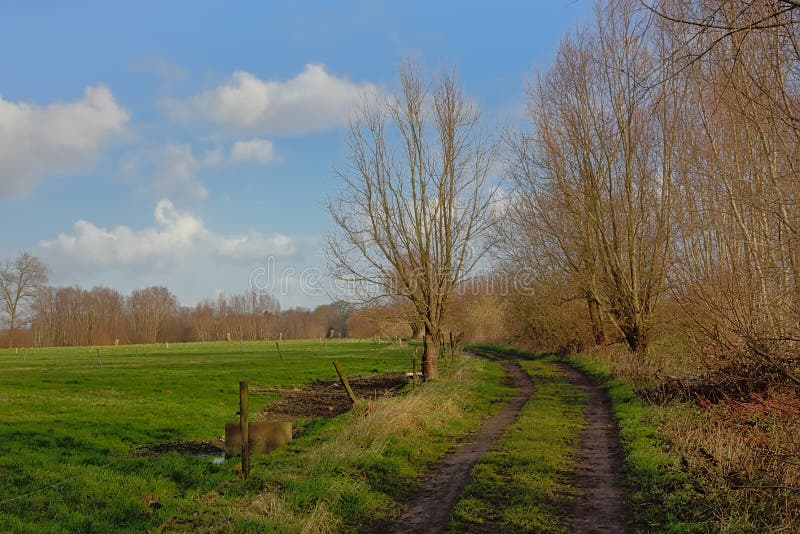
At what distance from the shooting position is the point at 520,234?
94.3 feet

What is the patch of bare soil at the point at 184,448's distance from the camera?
1207cm

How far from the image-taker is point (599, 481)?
768cm

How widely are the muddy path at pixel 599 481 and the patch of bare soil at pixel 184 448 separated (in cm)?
770

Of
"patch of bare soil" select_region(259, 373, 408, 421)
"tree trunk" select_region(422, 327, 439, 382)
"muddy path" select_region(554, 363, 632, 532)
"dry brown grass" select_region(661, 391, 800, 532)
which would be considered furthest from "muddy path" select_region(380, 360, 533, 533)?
"tree trunk" select_region(422, 327, 439, 382)

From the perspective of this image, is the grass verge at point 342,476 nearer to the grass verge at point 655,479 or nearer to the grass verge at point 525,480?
the grass verge at point 525,480

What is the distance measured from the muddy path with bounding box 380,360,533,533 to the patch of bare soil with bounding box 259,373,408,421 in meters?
3.95

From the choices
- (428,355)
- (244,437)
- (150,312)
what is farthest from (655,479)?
(150,312)

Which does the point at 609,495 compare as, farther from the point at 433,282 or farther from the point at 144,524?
the point at 433,282

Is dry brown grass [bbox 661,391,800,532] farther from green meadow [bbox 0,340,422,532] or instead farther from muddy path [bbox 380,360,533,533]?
green meadow [bbox 0,340,422,532]

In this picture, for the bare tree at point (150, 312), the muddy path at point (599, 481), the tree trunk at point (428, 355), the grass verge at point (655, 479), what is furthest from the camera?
the bare tree at point (150, 312)

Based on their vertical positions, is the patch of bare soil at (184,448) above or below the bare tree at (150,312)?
below

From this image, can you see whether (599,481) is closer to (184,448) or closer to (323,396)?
(184,448)

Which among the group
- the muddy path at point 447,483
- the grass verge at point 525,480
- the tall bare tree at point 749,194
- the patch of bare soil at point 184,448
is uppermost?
the tall bare tree at point 749,194

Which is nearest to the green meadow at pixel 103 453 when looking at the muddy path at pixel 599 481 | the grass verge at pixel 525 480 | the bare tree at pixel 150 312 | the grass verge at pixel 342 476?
the grass verge at pixel 342 476
